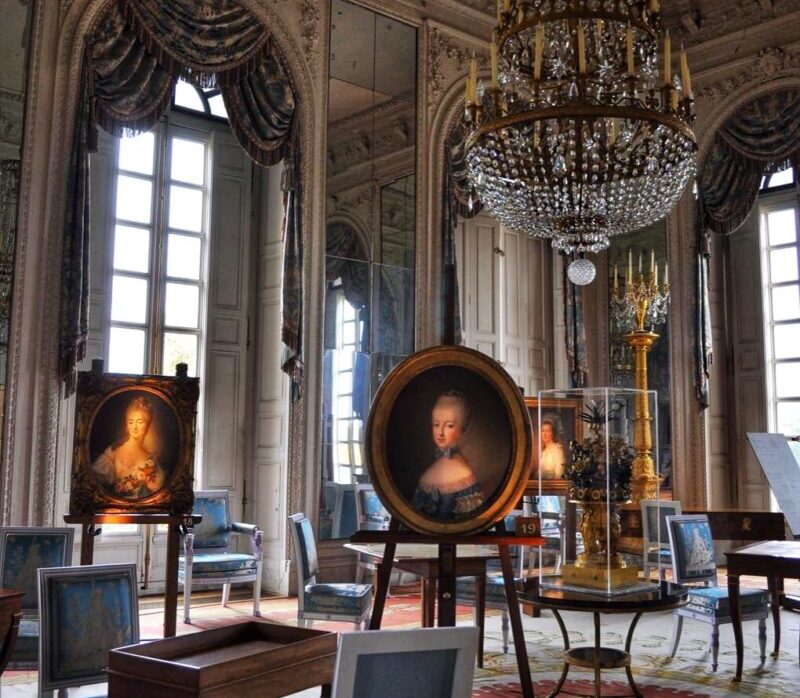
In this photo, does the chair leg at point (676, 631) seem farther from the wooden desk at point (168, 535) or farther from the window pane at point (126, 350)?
the window pane at point (126, 350)

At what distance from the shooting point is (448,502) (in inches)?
140

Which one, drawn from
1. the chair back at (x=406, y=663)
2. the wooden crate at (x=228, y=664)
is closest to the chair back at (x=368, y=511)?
the wooden crate at (x=228, y=664)

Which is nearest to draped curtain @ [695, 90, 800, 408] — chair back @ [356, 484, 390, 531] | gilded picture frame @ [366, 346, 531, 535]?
chair back @ [356, 484, 390, 531]

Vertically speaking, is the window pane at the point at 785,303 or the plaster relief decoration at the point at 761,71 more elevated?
the plaster relief decoration at the point at 761,71

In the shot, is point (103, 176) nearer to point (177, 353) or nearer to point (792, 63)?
point (177, 353)

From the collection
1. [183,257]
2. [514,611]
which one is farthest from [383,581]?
[183,257]

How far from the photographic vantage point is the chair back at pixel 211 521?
6.58 metres

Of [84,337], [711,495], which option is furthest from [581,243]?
[711,495]

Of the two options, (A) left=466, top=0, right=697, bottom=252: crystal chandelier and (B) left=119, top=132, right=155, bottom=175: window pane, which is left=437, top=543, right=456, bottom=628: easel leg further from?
(B) left=119, top=132, right=155, bottom=175: window pane

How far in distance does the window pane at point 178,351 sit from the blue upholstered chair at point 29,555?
11.3 ft

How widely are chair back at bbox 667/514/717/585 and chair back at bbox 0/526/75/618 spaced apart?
348 centimetres

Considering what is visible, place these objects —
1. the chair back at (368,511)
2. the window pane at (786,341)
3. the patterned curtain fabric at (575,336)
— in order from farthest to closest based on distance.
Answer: the window pane at (786,341)
the patterned curtain fabric at (575,336)
the chair back at (368,511)

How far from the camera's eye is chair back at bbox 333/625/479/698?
70.6 inches

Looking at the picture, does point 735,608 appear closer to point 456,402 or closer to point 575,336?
point 456,402
